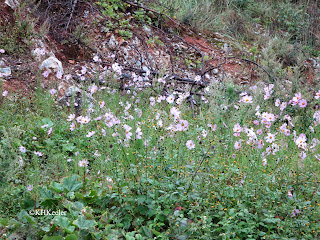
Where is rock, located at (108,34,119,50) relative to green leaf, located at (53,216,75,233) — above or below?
below

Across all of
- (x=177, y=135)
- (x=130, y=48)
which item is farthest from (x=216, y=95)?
(x=130, y=48)

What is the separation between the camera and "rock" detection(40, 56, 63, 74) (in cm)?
498

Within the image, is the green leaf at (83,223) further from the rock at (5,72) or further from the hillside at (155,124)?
the rock at (5,72)

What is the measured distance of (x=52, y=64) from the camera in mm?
5035

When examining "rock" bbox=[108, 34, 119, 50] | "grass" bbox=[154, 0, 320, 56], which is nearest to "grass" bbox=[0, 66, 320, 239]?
"rock" bbox=[108, 34, 119, 50]

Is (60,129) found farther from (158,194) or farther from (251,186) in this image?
(251,186)

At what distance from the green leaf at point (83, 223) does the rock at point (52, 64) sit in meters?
3.30

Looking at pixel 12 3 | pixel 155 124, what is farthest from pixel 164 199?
pixel 12 3

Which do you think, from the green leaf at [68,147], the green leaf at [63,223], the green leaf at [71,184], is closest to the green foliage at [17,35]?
the green leaf at [68,147]

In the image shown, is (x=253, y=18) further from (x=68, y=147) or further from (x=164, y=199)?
(x=164, y=199)

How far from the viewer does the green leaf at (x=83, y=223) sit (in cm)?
209

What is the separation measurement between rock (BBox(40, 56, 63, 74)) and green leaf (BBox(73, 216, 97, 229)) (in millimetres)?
3298

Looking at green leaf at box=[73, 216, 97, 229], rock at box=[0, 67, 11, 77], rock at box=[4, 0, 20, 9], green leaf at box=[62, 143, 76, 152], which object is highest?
rock at box=[4, 0, 20, 9]

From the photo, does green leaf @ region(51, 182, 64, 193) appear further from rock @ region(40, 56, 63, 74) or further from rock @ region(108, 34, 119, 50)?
rock @ region(108, 34, 119, 50)
